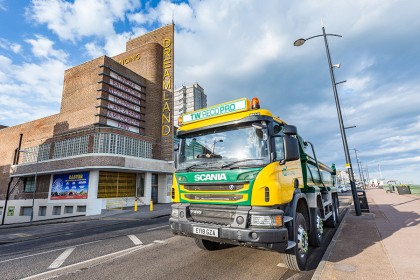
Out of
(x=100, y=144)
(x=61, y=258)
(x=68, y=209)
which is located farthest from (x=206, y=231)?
(x=68, y=209)

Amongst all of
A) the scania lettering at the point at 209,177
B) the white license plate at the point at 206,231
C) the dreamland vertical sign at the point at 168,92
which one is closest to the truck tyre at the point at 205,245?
the white license plate at the point at 206,231

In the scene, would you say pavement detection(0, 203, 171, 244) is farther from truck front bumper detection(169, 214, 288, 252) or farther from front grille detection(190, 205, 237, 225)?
truck front bumper detection(169, 214, 288, 252)

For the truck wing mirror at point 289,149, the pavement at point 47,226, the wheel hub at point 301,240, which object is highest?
the truck wing mirror at point 289,149

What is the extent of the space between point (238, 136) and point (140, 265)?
372 cm

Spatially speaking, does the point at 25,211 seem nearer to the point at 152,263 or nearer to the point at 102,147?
the point at 102,147

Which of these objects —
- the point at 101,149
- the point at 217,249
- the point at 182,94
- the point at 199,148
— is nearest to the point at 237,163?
the point at 199,148

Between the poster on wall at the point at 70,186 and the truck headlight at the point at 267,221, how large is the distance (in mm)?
25439

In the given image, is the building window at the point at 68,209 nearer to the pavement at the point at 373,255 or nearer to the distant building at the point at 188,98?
the pavement at the point at 373,255

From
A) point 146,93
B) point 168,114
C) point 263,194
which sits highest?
point 146,93

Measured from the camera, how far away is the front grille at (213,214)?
13.9ft

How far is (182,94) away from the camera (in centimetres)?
10044

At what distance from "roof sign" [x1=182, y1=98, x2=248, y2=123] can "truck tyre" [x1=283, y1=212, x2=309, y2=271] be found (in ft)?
8.72

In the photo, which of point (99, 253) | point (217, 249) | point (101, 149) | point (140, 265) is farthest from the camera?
point (101, 149)

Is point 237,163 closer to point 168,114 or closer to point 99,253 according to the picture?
point 99,253
